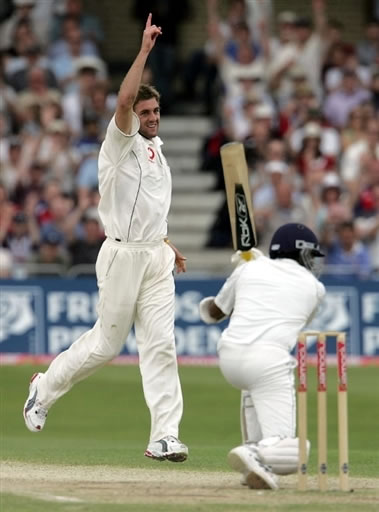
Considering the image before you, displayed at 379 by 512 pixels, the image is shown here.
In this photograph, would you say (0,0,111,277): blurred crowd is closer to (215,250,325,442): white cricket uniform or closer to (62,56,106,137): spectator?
(62,56,106,137): spectator

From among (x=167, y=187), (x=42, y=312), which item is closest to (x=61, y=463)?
(x=167, y=187)

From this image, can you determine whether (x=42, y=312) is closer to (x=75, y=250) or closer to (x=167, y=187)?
(x=75, y=250)

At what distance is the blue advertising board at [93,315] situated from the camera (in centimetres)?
1611

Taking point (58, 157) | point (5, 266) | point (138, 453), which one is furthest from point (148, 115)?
point (58, 157)

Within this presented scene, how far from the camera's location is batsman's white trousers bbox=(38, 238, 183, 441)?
9070 millimetres

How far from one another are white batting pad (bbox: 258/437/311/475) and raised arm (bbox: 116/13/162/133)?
201cm

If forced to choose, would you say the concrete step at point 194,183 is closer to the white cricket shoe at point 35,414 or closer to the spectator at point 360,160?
the spectator at point 360,160

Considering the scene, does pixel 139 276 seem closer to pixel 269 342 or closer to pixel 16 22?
pixel 269 342

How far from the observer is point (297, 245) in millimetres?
8398

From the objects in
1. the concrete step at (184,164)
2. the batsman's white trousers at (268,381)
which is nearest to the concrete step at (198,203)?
the concrete step at (184,164)

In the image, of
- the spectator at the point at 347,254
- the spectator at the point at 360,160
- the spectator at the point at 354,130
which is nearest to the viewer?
the spectator at the point at 347,254

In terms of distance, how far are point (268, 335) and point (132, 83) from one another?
158 centimetres

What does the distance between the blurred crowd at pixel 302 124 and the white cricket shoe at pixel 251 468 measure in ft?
27.5

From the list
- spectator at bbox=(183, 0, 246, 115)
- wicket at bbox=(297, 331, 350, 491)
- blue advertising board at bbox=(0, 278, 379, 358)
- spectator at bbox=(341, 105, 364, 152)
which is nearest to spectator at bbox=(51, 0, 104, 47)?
spectator at bbox=(183, 0, 246, 115)
